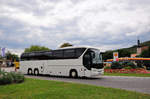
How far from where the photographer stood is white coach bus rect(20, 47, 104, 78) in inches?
621

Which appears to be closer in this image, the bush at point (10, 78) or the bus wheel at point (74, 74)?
the bush at point (10, 78)

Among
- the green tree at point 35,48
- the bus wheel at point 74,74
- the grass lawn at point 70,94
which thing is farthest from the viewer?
the green tree at point 35,48

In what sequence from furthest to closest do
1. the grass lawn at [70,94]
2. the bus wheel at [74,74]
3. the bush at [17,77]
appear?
the bus wheel at [74,74], the bush at [17,77], the grass lawn at [70,94]

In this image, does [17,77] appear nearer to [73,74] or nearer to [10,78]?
[10,78]

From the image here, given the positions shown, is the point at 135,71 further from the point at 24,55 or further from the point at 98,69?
the point at 24,55

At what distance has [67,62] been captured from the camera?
58.0 ft

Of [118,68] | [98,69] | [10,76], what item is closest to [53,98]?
[10,76]

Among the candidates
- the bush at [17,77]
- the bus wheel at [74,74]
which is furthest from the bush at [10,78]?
the bus wheel at [74,74]

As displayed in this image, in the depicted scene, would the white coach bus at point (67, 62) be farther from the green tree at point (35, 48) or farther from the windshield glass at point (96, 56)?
the green tree at point (35, 48)

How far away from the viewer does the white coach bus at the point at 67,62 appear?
1577 centimetres

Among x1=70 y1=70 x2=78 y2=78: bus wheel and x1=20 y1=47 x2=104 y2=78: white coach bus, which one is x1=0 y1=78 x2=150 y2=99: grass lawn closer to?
x1=20 y1=47 x2=104 y2=78: white coach bus

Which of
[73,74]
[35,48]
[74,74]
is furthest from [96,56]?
[35,48]

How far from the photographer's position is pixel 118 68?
2534 centimetres

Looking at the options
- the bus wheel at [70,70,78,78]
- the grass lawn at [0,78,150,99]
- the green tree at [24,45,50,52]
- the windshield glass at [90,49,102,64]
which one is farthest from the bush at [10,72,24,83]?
the green tree at [24,45,50,52]
